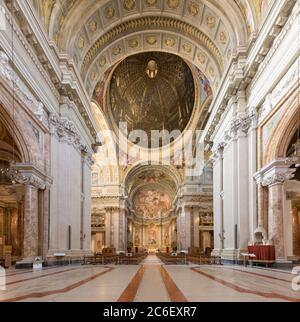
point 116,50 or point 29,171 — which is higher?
point 116,50

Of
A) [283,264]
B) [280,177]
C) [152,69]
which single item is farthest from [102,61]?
[283,264]

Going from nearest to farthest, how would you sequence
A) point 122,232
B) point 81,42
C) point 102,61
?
point 81,42 → point 102,61 → point 122,232

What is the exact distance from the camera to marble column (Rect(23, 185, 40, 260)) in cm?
1514

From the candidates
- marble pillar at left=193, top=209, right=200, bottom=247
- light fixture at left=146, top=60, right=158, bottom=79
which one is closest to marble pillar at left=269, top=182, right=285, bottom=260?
light fixture at left=146, top=60, right=158, bottom=79

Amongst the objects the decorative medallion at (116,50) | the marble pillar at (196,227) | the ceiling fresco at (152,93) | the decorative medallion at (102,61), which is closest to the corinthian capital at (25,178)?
the decorative medallion at (102,61)

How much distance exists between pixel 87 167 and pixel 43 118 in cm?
788

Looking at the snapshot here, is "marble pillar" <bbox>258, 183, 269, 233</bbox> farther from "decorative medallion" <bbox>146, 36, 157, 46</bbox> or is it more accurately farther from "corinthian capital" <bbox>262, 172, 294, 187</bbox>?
"decorative medallion" <bbox>146, 36, 157, 46</bbox>

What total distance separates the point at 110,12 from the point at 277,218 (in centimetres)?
1257

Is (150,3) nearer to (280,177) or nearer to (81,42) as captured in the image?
(81,42)

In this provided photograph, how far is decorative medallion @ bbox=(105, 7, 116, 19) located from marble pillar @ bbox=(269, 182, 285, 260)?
11.5 metres

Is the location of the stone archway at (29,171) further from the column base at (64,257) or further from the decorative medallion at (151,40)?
the decorative medallion at (151,40)

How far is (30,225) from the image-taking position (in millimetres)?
15266

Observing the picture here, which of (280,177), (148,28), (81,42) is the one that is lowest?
(280,177)

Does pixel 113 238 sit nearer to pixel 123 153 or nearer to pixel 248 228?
pixel 123 153
